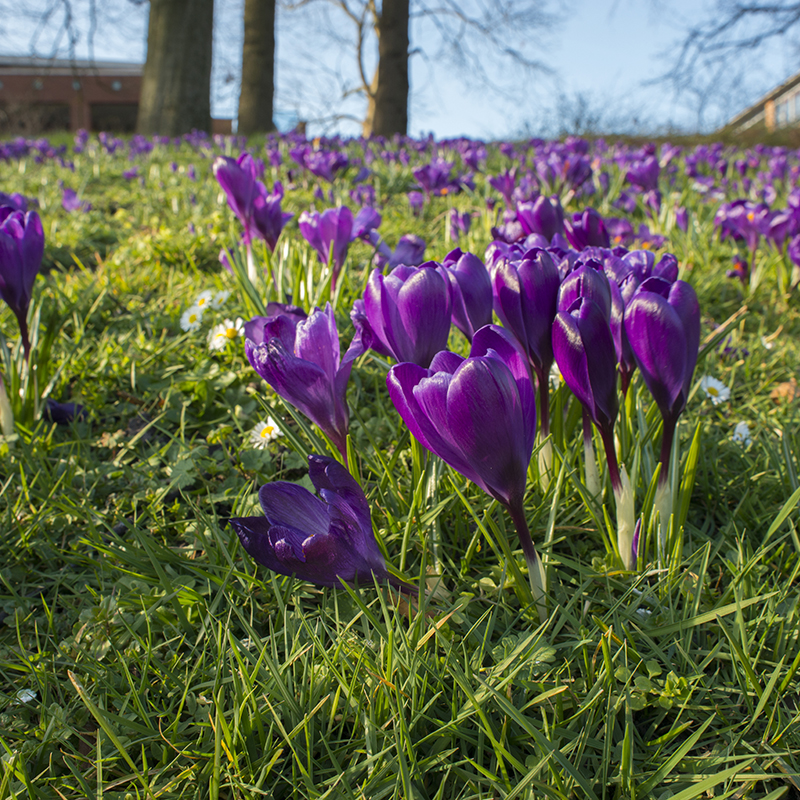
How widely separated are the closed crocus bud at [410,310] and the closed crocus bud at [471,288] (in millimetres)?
47

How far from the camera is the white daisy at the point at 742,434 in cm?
187

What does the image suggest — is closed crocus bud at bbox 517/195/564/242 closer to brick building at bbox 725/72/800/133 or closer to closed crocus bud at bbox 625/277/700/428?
closed crocus bud at bbox 625/277/700/428

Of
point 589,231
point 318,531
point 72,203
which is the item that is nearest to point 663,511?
point 318,531

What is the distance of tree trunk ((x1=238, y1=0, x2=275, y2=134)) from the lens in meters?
14.3

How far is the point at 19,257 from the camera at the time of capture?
1.71m

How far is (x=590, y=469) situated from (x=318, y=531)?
0.66 metres

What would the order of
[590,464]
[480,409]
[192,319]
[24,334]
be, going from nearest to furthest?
1. [480,409]
2. [590,464]
3. [24,334]
4. [192,319]

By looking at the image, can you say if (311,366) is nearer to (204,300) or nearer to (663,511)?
(663,511)

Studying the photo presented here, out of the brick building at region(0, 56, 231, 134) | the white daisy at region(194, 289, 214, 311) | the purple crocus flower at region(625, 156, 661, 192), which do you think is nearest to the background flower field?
the white daisy at region(194, 289, 214, 311)

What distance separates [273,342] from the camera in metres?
1.20

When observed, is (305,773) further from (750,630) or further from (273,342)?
(750,630)

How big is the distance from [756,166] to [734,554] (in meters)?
9.54

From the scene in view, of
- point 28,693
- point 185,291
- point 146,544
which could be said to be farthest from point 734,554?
point 185,291

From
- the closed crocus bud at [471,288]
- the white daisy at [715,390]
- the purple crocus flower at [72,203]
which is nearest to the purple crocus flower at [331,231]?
the closed crocus bud at [471,288]
